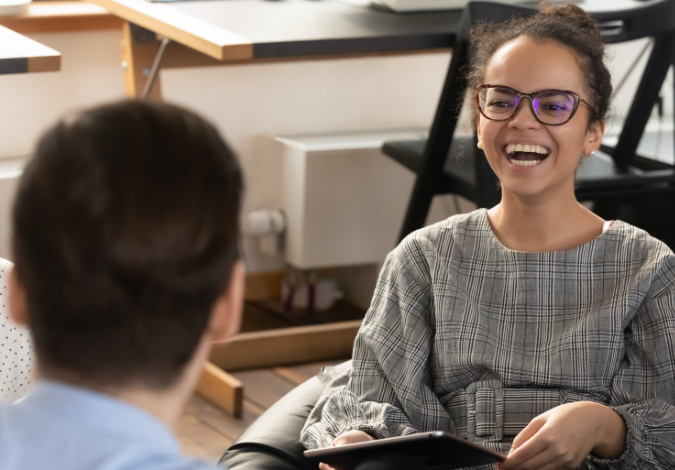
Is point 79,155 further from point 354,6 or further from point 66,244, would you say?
point 354,6

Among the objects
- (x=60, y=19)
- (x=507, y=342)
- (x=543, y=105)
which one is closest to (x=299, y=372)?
(x=60, y=19)

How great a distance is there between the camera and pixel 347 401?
4.02 ft

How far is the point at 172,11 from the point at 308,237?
32.5 inches

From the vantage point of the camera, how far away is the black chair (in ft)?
5.94

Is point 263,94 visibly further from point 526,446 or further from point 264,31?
point 526,446

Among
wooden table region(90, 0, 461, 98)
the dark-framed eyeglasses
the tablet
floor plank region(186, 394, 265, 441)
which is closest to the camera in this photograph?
the tablet

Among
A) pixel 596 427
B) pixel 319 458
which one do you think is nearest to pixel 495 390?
pixel 596 427

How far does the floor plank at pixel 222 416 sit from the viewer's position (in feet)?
6.58

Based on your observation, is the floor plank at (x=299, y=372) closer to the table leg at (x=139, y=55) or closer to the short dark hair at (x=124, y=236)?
the table leg at (x=139, y=55)

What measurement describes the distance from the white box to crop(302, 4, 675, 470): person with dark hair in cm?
126

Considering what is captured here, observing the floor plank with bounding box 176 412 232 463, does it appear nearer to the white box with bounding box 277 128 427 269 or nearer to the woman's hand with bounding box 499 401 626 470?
the white box with bounding box 277 128 427 269

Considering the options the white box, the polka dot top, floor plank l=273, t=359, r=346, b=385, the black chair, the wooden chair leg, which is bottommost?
floor plank l=273, t=359, r=346, b=385

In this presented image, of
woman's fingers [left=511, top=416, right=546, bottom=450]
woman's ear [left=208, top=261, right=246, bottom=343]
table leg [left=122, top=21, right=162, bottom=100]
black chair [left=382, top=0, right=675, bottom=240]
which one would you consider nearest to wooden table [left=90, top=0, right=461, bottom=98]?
table leg [left=122, top=21, right=162, bottom=100]

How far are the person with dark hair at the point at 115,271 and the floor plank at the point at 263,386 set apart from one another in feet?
5.19
